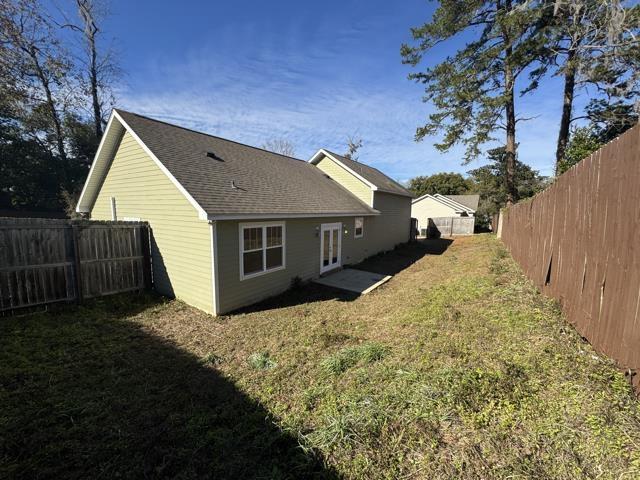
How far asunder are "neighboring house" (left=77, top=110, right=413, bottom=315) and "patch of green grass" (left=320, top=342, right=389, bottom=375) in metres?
3.70

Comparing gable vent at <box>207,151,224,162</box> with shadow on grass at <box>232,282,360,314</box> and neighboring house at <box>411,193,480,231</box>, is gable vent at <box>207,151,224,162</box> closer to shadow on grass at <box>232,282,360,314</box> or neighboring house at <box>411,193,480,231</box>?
shadow on grass at <box>232,282,360,314</box>

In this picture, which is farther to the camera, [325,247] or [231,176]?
[325,247]

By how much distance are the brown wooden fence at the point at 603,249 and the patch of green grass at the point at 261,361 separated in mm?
4419

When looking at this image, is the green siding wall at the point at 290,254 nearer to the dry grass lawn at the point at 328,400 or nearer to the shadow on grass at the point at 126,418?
the dry grass lawn at the point at 328,400

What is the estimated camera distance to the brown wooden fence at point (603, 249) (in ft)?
8.89

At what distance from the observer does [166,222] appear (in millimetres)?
8023

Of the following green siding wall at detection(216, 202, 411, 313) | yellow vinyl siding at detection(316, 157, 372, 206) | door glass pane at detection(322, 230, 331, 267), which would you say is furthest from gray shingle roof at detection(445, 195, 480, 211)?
door glass pane at detection(322, 230, 331, 267)

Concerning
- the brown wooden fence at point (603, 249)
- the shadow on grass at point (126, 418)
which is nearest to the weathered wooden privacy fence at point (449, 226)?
the brown wooden fence at point (603, 249)

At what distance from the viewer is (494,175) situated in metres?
35.4

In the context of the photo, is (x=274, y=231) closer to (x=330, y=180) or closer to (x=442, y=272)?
(x=442, y=272)

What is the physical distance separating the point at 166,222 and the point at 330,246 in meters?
6.26

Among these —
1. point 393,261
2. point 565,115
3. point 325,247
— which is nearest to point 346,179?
point 393,261

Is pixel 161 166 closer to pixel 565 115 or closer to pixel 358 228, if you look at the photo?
pixel 358 228

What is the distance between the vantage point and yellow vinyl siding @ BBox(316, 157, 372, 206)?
16.0 m
